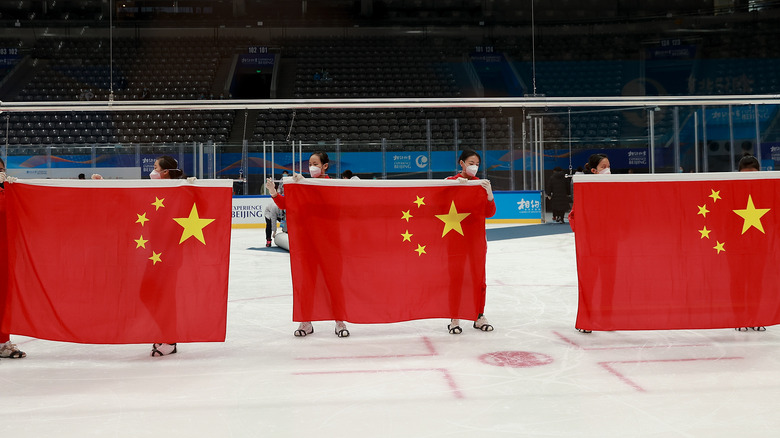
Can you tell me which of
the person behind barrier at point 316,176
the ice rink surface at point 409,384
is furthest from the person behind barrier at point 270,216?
the person behind barrier at point 316,176

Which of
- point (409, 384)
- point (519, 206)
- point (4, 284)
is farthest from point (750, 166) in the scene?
point (519, 206)

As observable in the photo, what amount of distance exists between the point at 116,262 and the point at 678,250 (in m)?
4.48

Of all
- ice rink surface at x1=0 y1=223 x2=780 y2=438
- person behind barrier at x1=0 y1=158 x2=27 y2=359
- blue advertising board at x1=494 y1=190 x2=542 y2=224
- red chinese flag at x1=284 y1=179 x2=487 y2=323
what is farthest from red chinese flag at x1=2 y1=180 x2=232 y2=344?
blue advertising board at x1=494 y1=190 x2=542 y2=224

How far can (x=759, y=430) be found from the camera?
3373 mm

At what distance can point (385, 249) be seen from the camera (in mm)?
5762

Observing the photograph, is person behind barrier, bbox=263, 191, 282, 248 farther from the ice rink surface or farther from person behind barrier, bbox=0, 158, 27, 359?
person behind barrier, bbox=0, 158, 27, 359

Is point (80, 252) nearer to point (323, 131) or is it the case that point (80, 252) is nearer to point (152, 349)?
point (152, 349)

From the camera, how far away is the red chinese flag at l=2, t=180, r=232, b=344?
5078 mm

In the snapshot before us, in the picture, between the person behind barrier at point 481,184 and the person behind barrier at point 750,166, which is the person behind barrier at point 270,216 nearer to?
the person behind barrier at point 481,184

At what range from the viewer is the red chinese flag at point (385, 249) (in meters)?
5.66

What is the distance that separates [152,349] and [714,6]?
32383 millimetres

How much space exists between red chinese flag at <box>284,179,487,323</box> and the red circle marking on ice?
2.48ft

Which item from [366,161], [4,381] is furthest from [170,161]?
[366,161]

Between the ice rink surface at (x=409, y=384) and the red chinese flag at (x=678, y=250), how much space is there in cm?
23
